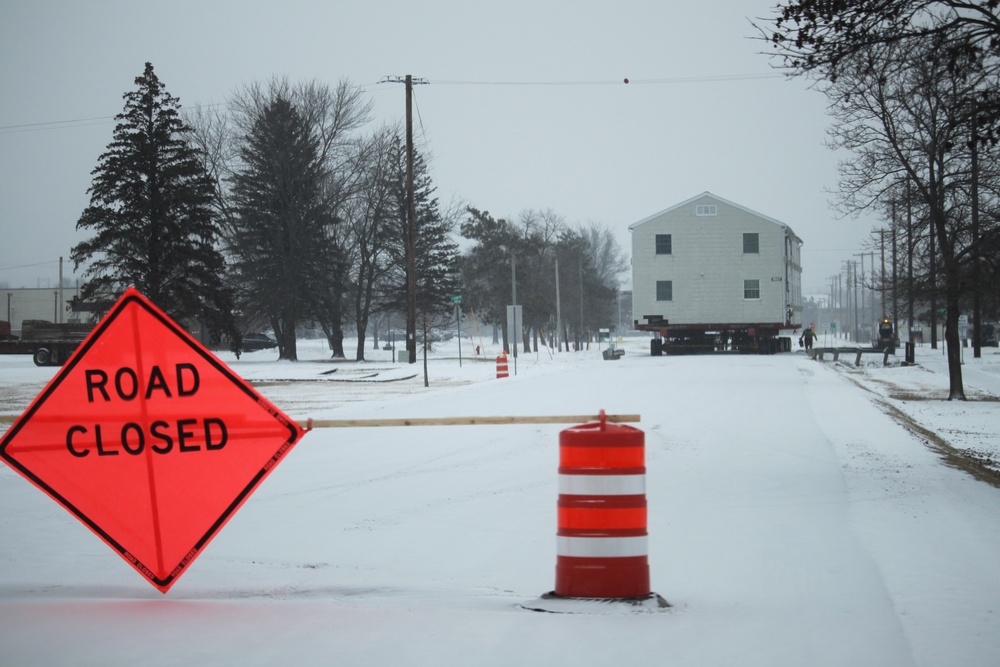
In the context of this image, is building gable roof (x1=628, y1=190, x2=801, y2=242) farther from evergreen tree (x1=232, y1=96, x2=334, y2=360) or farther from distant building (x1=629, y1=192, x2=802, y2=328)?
evergreen tree (x1=232, y1=96, x2=334, y2=360)

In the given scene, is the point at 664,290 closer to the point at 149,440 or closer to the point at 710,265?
the point at 710,265

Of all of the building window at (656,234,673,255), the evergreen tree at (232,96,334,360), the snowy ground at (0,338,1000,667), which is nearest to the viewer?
the snowy ground at (0,338,1000,667)

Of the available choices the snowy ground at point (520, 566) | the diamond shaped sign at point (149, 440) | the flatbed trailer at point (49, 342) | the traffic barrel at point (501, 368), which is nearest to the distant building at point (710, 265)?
the traffic barrel at point (501, 368)

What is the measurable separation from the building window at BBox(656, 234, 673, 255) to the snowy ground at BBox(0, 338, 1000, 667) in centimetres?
4251

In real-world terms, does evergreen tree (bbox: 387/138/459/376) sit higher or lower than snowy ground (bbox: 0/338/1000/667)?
higher

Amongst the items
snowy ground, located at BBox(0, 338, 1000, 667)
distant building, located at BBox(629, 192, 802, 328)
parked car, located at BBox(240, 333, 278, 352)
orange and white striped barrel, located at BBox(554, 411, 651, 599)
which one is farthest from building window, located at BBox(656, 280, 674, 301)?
orange and white striped barrel, located at BBox(554, 411, 651, 599)

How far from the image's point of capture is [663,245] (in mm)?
58969

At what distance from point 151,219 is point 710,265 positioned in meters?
30.0

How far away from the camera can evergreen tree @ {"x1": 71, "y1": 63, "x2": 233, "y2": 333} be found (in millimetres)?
47438

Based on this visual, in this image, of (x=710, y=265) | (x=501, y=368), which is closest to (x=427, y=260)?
(x=710, y=265)

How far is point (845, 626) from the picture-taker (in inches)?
225

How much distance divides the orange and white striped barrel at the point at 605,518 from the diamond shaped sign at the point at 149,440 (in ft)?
6.29

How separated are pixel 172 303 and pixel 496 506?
137 ft

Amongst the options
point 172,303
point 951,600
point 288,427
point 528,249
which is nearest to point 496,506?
point 288,427
